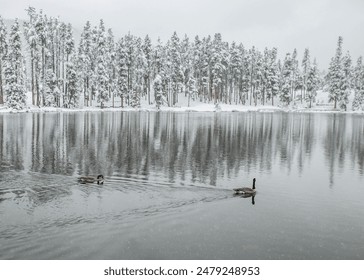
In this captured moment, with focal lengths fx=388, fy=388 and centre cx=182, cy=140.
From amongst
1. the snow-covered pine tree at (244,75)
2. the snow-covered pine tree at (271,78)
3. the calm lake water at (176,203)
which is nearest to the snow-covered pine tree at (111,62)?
the snow-covered pine tree at (244,75)

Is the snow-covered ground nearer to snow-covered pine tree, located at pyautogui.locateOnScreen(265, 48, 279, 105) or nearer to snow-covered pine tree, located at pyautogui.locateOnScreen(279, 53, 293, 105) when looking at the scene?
snow-covered pine tree, located at pyautogui.locateOnScreen(279, 53, 293, 105)

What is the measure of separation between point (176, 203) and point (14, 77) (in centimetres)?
6477

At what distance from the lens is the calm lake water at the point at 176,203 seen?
1337 cm

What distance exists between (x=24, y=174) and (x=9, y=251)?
12001mm

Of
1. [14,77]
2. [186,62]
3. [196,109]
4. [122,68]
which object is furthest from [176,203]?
[186,62]

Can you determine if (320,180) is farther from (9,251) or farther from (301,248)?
(9,251)

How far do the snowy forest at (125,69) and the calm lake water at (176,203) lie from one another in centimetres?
4960

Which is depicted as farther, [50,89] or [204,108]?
[204,108]

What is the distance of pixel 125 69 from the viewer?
95.8 metres

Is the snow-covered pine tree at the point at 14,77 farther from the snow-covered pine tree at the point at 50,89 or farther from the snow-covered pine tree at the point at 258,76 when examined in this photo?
the snow-covered pine tree at the point at 258,76

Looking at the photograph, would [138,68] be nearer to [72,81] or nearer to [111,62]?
[111,62]

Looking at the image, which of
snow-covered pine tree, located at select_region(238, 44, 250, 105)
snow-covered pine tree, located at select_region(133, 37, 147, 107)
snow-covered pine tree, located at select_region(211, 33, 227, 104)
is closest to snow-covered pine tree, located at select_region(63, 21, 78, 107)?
snow-covered pine tree, located at select_region(133, 37, 147, 107)

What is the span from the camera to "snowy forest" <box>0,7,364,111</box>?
81.4 m
